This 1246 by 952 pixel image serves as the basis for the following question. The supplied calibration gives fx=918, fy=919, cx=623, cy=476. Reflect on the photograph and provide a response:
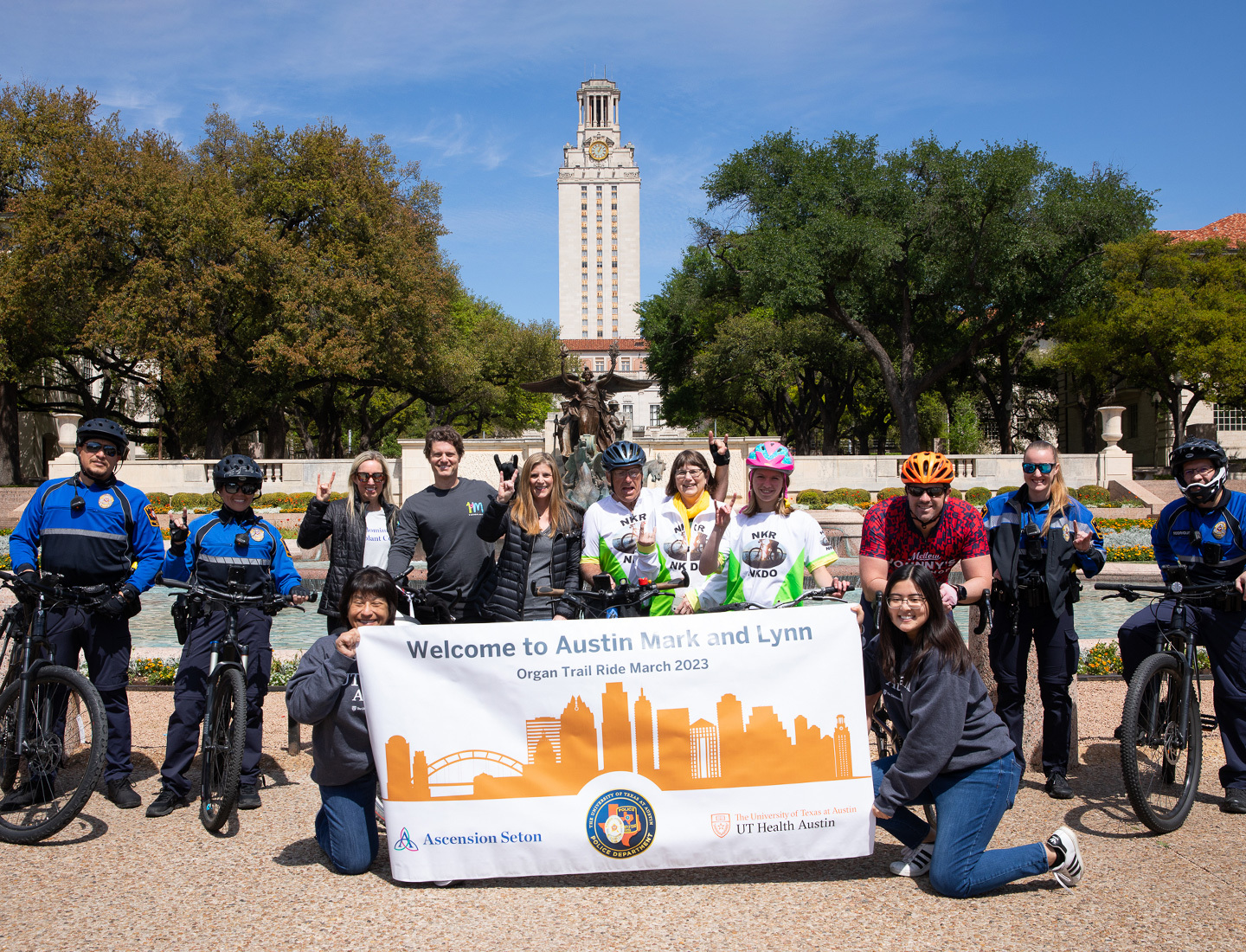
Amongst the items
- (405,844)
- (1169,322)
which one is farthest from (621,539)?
(1169,322)

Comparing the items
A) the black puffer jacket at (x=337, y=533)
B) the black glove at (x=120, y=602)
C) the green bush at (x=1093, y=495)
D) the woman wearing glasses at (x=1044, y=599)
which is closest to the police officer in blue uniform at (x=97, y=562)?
the black glove at (x=120, y=602)

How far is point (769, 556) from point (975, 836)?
167cm

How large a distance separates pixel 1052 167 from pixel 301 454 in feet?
157

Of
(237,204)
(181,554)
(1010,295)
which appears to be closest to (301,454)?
(237,204)

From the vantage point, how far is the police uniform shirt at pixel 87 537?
17.1 ft

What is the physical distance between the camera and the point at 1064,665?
5.21 meters

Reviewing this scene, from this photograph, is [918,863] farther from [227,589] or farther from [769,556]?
Answer: [227,589]

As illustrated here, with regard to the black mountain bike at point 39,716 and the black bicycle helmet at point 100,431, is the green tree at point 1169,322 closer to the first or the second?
the black bicycle helmet at point 100,431

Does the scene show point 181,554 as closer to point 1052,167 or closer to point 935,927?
point 935,927

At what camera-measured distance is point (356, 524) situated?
5777mm

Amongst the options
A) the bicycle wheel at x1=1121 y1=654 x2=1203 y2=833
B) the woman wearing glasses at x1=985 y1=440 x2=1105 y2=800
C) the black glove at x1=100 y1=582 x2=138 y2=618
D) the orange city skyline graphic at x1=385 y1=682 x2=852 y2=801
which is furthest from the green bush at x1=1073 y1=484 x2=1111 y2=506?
the black glove at x1=100 y1=582 x2=138 y2=618

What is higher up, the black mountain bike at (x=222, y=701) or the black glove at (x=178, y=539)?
the black glove at (x=178, y=539)

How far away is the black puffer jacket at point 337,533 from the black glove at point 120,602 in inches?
37.6

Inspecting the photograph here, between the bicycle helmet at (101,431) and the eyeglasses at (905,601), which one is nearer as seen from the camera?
the eyeglasses at (905,601)
